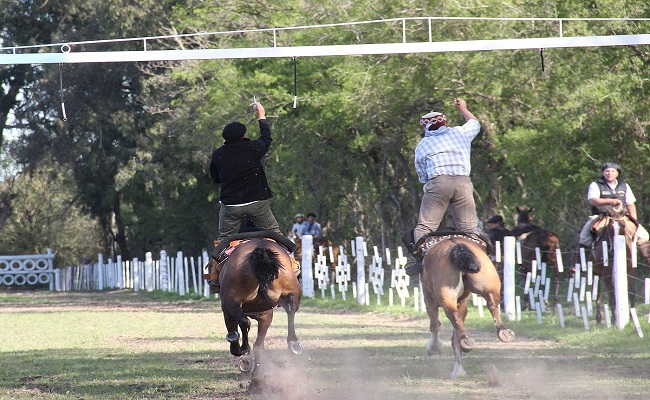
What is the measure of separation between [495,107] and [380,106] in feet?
11.5

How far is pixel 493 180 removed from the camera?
98.0 feet

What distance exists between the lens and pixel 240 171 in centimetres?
1176

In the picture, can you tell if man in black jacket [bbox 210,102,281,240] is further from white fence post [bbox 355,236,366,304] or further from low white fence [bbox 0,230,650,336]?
white fence post [bbox 355,236,366,304]

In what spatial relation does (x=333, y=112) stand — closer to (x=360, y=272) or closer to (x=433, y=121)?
(x=360, y=272)

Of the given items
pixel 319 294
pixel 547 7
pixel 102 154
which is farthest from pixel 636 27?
pixel 102 154

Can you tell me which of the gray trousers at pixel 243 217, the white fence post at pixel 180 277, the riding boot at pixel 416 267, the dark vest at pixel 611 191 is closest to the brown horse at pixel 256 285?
the gray trousers at pixel 243 217

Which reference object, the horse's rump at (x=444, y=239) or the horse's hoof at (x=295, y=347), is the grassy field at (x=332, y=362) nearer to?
the horse's hoof at (x=295, y=347)

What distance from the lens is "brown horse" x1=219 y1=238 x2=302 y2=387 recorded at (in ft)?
35.4

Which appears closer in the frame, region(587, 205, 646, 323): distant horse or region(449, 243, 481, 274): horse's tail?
region(449, 243, 481, 274): horse's tail

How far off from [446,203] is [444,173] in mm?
334

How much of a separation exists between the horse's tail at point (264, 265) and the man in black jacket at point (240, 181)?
104 centimetres

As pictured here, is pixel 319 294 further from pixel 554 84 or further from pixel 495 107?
pixel 554 84

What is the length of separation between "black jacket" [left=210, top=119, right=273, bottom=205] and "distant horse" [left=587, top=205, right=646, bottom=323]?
6.23 metres

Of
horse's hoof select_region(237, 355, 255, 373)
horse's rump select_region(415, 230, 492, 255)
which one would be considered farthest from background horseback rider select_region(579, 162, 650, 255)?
horse's hoof select_region(237, 355, 255, 373)
